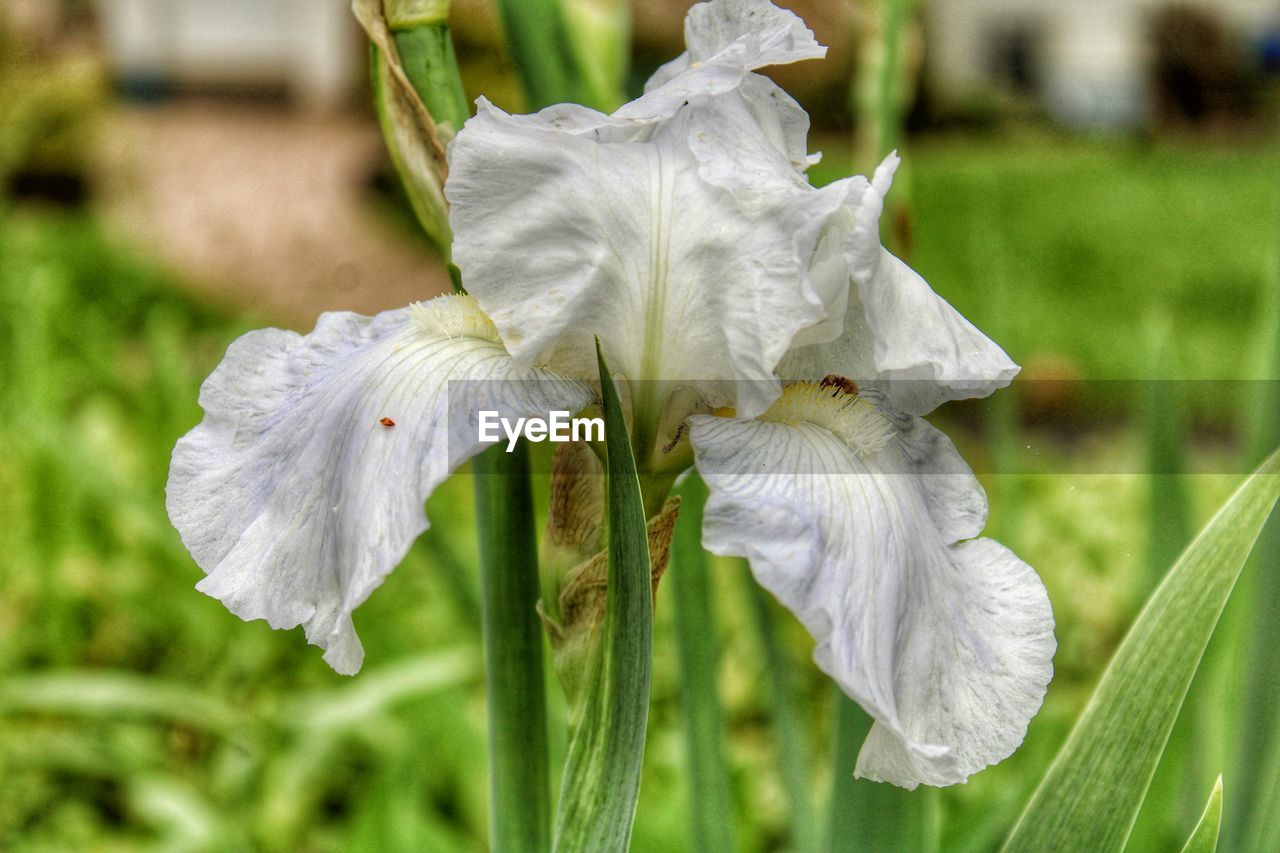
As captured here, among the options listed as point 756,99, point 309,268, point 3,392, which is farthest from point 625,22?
point 309,268

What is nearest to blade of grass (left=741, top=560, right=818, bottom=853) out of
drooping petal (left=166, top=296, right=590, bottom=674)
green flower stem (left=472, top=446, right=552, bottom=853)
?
green flower stem (left=472, top=446, right=552, bottom=853)

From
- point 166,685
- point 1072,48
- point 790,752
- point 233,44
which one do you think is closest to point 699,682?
point 790,752

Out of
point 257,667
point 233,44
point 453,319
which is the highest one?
point 453,319

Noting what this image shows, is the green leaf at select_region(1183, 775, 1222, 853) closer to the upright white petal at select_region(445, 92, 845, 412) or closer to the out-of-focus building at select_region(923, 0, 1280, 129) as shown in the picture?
the upright white petal at select_region(445, 92, 845, 412)

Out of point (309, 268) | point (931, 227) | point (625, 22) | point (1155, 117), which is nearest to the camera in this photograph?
point (625, 22)

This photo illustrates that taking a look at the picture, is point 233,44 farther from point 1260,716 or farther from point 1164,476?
point 1260,716

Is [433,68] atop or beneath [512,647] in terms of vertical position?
atop

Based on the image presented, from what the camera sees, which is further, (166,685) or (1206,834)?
(166,685)

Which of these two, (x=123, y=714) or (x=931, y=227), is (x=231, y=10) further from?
(x=123, y=714)

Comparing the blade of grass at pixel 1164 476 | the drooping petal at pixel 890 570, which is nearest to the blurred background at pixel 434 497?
the blade of grass at pixel 1164 476
